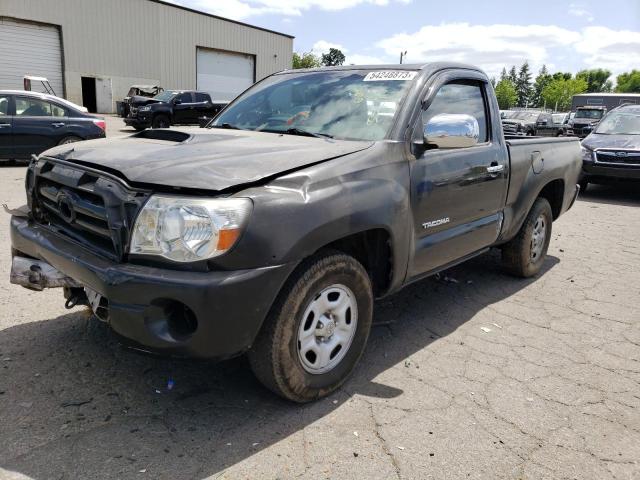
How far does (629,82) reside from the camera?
116938 mm

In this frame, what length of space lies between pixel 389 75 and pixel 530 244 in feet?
7.54

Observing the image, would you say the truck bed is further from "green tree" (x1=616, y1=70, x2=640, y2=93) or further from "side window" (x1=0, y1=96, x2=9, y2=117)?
"green tree" (x1=616, y1=70, x2=640, y2=93)

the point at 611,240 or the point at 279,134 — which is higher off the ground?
the point at 279,134

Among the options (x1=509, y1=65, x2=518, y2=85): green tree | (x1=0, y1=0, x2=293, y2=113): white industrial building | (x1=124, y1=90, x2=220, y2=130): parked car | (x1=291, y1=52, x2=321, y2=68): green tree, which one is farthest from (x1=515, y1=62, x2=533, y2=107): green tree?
(x1=124, y1=90, x2=220, y2=130): parked car

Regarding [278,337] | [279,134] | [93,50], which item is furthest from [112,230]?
[93,50]

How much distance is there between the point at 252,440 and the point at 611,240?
6.17 meters

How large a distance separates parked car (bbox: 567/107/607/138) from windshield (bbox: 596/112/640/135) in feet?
45.0

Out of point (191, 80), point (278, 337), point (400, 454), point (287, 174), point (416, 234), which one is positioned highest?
point (191, 80)

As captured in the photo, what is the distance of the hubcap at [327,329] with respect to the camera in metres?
2.58

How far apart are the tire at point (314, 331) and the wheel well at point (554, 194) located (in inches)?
121

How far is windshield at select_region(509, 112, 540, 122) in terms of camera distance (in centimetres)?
2456

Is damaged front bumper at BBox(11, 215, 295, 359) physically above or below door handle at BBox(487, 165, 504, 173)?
below

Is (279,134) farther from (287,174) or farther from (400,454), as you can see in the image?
(400,454)

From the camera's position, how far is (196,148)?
8.93 feet
